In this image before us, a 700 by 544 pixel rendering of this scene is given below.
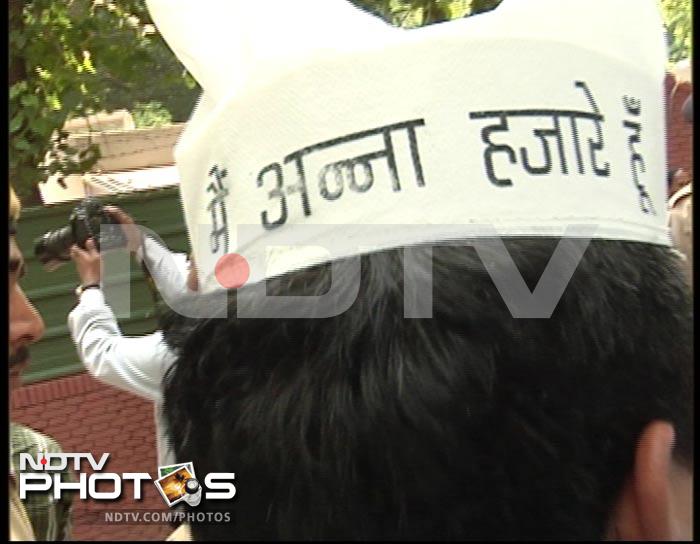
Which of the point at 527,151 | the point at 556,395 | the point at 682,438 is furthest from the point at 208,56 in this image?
the point at 682,438

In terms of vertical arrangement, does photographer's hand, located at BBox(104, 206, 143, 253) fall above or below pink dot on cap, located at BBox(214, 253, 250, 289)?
below

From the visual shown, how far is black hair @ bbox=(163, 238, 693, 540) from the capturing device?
419 mm

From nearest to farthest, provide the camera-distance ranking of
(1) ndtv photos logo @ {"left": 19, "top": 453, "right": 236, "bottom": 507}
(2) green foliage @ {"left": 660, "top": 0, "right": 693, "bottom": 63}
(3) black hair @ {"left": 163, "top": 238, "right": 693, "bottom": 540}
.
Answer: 1. (3) black hair @ {"left": 163, "top": 238, "right": 693, "bottom": 540}
2. (1) ndtv photos logo @ {"left": 19, "top": 453, "right": 236, "bottom": 507}
3. (2) green foliage @ {"left": 660, "top": 0, "right": 693, "bottom": 63}

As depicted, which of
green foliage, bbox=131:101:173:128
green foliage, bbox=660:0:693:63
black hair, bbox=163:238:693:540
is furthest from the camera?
green foliage, bbox=131:101:173:128

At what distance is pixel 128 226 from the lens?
2.71 feet

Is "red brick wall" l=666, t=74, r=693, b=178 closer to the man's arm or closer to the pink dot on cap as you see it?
the pink dot on cap

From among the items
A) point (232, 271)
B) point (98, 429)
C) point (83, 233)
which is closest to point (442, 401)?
point (232, 271)

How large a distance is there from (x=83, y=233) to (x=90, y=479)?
0.32 meters

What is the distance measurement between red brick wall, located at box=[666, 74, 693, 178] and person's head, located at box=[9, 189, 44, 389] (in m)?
0.59

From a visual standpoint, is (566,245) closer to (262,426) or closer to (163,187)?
(262,426)

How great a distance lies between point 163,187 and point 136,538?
34cm

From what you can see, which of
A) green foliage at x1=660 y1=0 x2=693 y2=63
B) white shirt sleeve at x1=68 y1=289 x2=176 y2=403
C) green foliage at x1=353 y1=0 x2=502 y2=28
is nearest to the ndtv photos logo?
white shirt sleeve at x1=68 y1=289 x2=176 y2=403

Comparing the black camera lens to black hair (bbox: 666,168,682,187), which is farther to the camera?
the black camera lens

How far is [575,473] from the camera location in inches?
17.7
